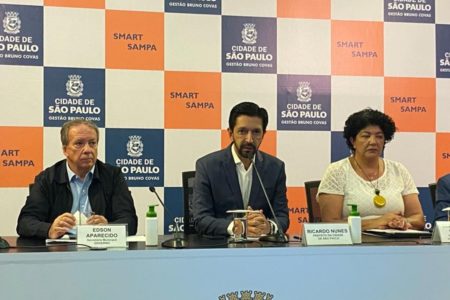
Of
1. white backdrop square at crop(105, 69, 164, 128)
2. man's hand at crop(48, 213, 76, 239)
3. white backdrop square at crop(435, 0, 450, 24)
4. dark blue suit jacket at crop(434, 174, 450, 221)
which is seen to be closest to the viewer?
man's hand at crop(48, 213, 76, 239)

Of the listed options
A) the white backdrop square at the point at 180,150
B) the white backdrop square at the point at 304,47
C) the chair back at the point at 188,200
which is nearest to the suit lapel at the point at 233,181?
the chair back at the point at 188,200

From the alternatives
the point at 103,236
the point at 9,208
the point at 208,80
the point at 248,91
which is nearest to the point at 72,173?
the point at 103,236

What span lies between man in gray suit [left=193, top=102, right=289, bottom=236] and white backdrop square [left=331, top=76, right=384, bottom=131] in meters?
1.20

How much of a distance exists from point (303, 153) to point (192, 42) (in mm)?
1025

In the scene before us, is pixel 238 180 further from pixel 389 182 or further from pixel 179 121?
pixel 179 121

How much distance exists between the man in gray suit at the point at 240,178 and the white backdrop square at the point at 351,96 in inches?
47.4

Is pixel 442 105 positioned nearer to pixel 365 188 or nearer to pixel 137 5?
pixel 365 188

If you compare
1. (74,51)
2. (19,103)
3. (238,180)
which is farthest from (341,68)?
(19,103)

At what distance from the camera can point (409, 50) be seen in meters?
3.71

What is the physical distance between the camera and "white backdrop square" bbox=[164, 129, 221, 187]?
345 cm

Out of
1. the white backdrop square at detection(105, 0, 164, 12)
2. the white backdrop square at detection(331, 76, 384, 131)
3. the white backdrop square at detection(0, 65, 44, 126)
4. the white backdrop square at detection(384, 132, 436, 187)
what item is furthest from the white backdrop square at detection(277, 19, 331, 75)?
the white backdrop square at detection(0, 65, 44, 126)

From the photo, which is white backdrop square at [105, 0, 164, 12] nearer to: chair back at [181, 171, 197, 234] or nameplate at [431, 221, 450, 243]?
chair back at [181, 171, 197, 234]

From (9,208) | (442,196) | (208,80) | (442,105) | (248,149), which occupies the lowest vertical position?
(9,208)

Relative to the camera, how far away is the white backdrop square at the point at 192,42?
344cm
